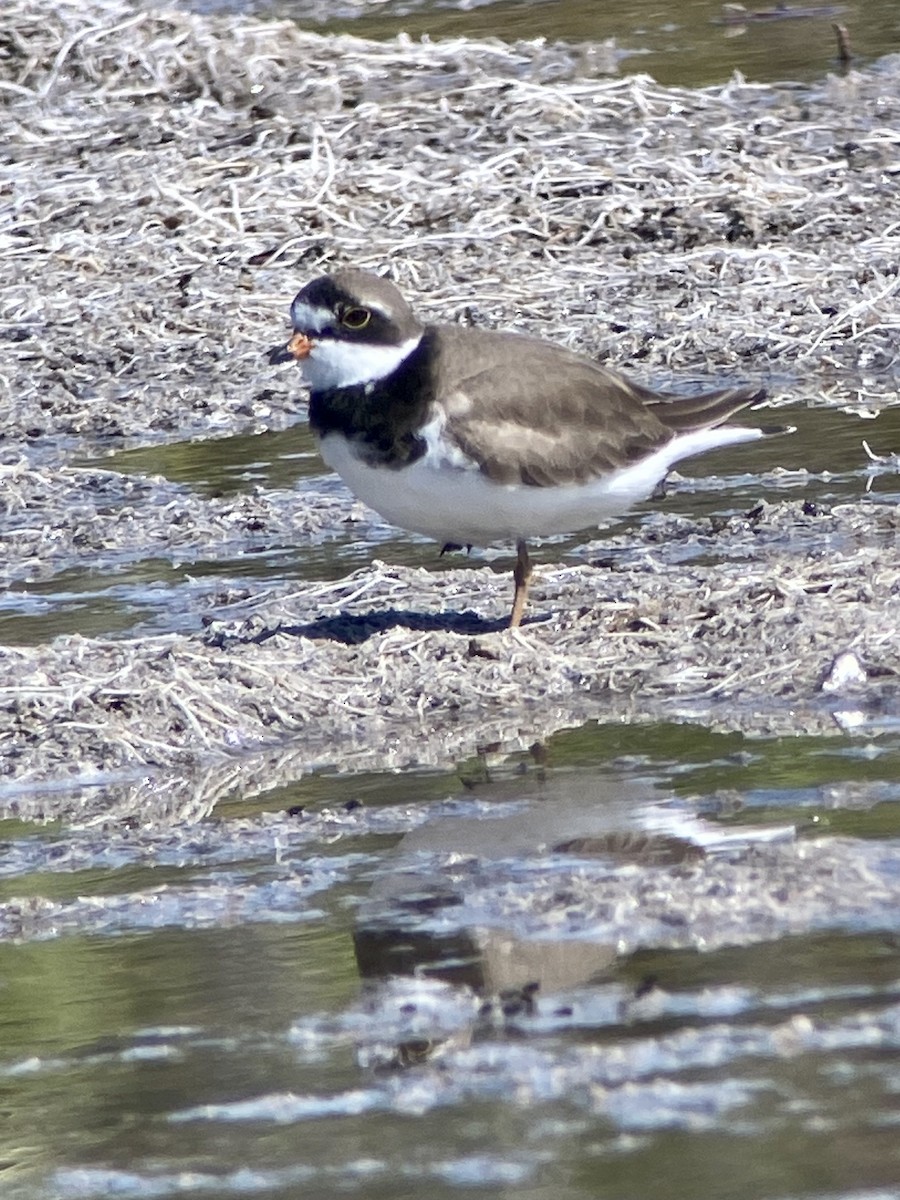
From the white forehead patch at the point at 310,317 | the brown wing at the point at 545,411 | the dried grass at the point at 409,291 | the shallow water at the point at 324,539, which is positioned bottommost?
the shallow water at the point at 324,539

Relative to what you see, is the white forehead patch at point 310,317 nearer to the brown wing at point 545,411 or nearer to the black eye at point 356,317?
the black eye at point 356,317

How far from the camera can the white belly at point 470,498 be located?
772 cm

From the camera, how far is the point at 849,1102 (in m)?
4.46

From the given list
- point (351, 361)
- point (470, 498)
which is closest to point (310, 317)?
point (351, 361)

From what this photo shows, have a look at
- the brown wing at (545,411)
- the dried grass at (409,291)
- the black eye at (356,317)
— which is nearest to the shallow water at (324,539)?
the dried grass at (409,291)

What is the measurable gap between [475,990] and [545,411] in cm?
327

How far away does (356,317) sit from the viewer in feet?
26.9

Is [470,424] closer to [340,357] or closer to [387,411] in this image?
[387,411]

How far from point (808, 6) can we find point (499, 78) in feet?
16.6

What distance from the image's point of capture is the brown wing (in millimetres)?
7812

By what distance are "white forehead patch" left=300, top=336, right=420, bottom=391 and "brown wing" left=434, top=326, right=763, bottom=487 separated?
0.49ft

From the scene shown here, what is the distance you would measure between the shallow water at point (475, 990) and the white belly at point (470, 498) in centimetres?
109

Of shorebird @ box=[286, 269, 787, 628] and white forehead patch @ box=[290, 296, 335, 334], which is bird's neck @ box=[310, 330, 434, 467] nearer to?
shorebird @ box=[286, 269, 787, 628]

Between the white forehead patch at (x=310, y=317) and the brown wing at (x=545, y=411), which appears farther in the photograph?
the white forehead patch at (x=310, y=317)
